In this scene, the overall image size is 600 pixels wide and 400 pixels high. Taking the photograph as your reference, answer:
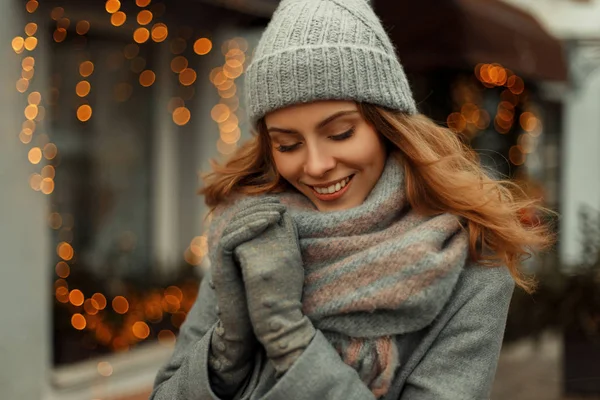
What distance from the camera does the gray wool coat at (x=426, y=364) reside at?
172 centimetres

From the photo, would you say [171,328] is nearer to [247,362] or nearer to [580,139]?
[247,362]

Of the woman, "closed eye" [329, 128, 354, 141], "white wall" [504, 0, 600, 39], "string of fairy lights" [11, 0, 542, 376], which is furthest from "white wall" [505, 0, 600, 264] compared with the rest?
"closed eye" [329, 128, 354, 141]

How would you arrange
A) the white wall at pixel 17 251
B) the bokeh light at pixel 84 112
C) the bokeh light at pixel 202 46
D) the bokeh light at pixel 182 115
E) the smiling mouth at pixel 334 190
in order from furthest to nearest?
the bokeh light at pixel 182 115 < the bokeh light at pixel 202 46 < the bokeh light at pixel 84 112 < the white wall at pixel 17 251 < the smiling mouth at pixel 334 190

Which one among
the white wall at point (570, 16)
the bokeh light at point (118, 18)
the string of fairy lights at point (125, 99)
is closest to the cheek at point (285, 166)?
the string of fairy lights at point (125, 99)

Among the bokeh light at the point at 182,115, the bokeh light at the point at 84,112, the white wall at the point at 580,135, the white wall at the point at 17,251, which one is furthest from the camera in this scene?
the white wall at the point at 580,135

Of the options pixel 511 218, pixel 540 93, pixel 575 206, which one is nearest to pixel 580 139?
pixel 575 206

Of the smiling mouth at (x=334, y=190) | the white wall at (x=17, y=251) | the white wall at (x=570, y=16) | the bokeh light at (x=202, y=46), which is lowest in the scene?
the white wall at (x=17, y=251)

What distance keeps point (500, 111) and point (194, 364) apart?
723 centimetres

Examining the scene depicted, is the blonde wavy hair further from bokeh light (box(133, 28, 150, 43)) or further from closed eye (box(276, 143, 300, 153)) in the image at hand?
bokeh light (box(133, 28, 150, 43))

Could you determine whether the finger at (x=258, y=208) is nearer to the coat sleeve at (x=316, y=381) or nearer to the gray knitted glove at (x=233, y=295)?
the gray knitted glove at (x=233, y=295)

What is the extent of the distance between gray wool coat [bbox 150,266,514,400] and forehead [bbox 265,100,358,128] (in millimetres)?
452

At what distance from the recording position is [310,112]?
1.87m

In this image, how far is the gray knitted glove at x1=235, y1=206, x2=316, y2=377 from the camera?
1717 mm

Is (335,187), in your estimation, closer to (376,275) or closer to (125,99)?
(376,275)
